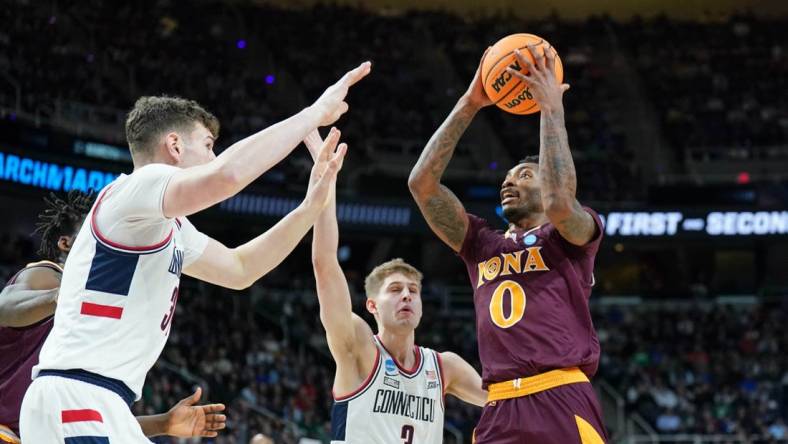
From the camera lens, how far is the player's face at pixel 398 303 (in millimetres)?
6051

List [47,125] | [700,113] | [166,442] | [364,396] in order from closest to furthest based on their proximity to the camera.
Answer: [364,396]
[166,442]
[47,125]
[700,113]

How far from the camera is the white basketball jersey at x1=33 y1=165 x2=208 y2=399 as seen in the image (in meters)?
3.61

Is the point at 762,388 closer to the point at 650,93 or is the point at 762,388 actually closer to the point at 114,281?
the point at 650,93

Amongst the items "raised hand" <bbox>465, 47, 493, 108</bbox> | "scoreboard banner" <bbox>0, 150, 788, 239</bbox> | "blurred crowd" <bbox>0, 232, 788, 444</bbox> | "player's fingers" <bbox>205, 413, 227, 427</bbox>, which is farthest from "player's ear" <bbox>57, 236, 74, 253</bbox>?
"scoreboard banner" <bbox>0, 150, 788, 239</bbox>

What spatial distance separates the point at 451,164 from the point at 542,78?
69.9 feet

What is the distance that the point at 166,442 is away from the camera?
1491 centimetres

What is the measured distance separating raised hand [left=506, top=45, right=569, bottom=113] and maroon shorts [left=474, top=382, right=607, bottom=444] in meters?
1.32

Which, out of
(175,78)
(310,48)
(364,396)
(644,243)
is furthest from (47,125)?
(364,396)

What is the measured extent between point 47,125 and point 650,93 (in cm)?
1678

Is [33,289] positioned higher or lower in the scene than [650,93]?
lower

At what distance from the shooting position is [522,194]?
5.18m

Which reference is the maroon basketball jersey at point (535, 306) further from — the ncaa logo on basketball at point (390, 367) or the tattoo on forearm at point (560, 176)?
the ncaa logo on basketball at point (390, 367)

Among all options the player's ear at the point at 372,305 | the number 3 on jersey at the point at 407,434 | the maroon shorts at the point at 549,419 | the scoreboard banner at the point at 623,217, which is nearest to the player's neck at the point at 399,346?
the player's ear at the point at 372,305

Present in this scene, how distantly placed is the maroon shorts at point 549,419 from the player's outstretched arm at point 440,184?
1008 mm
